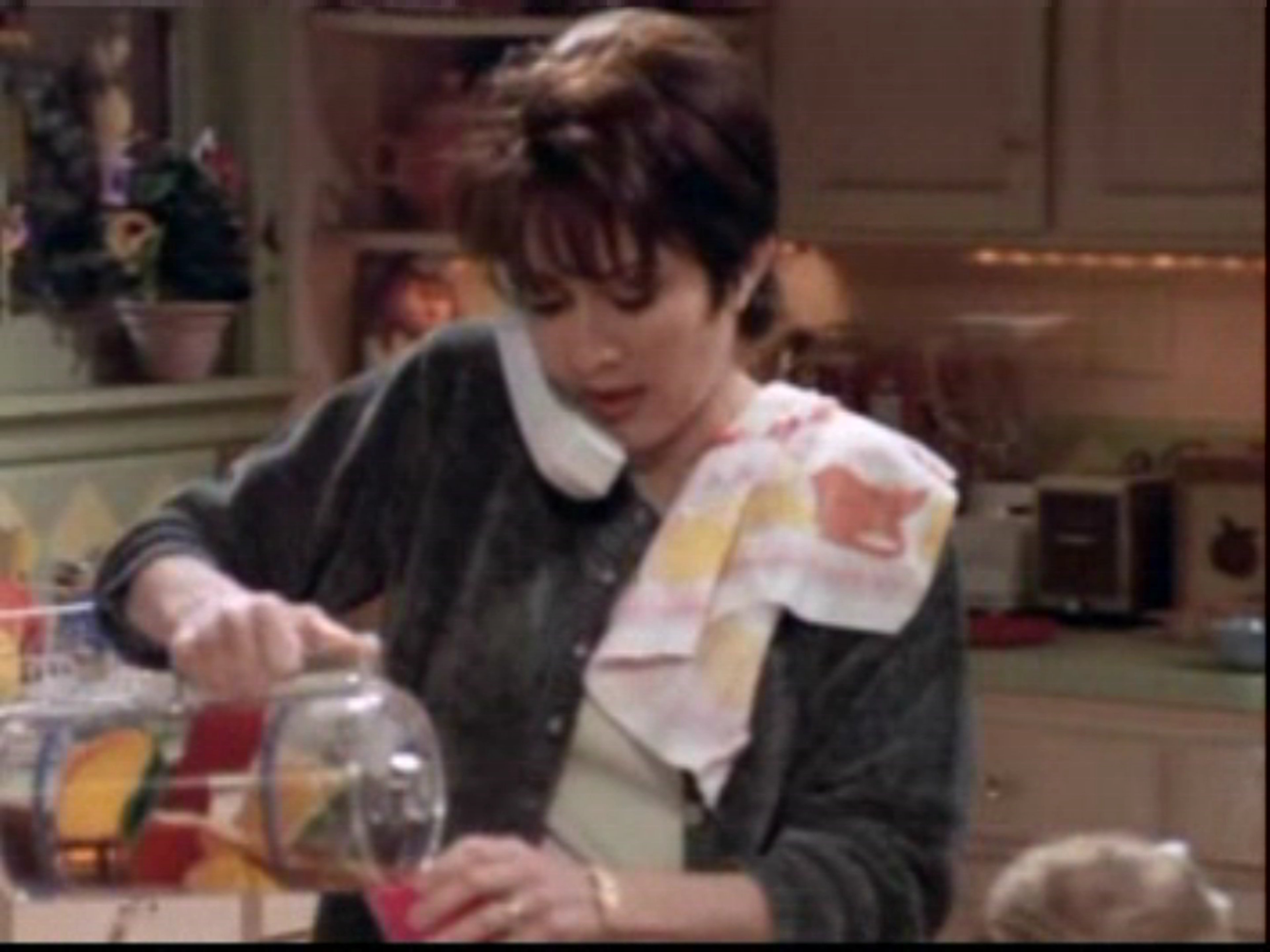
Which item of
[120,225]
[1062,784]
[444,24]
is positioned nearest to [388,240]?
[444,24]

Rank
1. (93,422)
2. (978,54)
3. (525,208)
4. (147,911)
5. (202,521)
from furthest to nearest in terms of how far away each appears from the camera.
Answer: (978,54) → (93,422) → (147,911) → (202,521) → (525,208)

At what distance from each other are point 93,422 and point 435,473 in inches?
91.8

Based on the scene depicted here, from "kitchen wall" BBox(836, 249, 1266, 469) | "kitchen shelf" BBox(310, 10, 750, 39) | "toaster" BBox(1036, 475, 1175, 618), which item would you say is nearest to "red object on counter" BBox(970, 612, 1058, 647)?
"toaster" BBox(1036, 475, 1175, 618)

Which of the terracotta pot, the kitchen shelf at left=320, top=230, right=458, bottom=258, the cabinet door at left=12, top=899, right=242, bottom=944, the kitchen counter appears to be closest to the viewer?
the cabinet door at left=12, top=899, right=242, bottom=944

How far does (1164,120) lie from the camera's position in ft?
11.9

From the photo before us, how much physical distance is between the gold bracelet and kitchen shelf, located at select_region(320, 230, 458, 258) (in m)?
2.71

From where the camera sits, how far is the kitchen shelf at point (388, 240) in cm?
379

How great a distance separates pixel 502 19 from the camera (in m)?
3.71

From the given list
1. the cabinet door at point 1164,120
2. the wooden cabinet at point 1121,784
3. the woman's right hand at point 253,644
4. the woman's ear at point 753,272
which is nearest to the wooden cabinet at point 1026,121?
the cabinet door at point 1164,120

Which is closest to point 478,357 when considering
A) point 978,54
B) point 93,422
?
point 93,422

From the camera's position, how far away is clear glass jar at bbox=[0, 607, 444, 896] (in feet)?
3.84

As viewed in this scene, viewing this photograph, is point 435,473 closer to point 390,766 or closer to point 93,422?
point 390,766

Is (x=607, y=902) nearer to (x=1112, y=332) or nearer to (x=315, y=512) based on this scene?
(x=315, y=512)

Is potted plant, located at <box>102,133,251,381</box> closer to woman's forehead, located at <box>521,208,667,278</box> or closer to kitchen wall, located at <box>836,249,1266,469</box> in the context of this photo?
kitchen wall, located at <box>836,249,1266,469</box>
